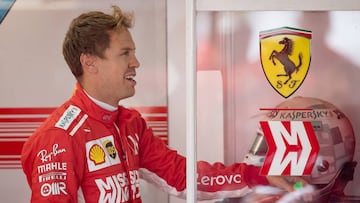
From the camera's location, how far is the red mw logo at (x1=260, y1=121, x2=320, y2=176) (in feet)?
7.18

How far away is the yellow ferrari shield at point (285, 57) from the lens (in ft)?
7.21

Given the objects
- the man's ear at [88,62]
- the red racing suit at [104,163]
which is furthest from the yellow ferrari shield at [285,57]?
the man's ear at [88,62]

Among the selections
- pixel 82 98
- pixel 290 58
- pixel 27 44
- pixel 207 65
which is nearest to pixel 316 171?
pixel 290 58

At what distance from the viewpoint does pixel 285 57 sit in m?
2.21

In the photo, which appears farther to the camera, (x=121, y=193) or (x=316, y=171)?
(x=316, y=171)

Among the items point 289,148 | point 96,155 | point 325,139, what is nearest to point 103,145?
point 96,155

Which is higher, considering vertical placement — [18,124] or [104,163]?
[18,124]

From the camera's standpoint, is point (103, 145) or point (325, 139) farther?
point (325, 139)

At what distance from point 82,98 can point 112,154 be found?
0.23m

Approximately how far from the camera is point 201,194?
219cm

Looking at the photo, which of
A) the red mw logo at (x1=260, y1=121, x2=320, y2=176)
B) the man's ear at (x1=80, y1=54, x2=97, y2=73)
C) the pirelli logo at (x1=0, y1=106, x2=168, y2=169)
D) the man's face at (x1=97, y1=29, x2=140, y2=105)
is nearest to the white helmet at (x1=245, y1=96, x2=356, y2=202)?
the red mw logo at (x1=260, y1=121, x2=320, y2=176)

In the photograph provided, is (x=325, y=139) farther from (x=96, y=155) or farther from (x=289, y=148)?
(x=96, y=155)

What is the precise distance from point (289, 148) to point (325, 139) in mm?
148

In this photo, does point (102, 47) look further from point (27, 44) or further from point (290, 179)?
point (290, 179)
